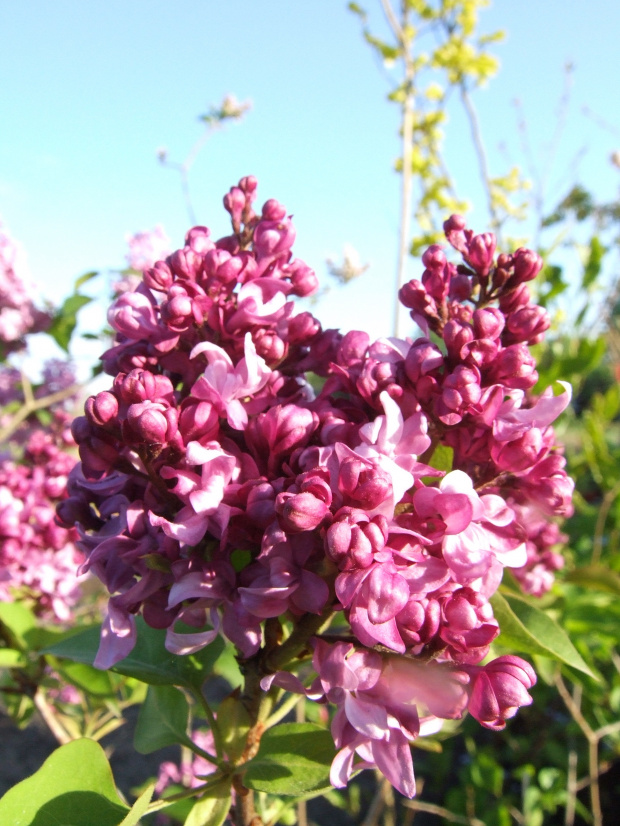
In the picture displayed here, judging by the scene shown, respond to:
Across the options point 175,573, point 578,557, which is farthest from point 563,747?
point 175,573

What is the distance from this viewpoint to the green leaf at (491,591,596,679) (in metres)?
0.80

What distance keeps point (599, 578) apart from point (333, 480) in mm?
Result: 998

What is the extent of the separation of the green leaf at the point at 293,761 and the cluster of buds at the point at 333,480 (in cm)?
6

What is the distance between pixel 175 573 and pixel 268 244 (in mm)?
463

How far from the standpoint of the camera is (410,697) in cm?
67

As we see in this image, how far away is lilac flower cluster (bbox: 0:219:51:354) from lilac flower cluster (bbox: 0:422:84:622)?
1086mm

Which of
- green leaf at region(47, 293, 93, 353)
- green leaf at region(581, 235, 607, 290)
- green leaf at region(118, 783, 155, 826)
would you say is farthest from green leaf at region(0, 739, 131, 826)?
green leaf at region(581, 235, 607, 290)

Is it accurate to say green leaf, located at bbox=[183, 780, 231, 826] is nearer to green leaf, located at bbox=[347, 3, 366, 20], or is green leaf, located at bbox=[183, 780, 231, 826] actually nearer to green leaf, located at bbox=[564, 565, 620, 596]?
green leaf, located at bbox=[564, 565, 620, 596]

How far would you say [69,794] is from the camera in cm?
78

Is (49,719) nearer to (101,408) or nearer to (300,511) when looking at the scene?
(101,408)

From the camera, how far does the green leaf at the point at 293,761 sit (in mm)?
776

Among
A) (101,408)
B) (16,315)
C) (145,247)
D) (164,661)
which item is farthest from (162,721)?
(145,247)

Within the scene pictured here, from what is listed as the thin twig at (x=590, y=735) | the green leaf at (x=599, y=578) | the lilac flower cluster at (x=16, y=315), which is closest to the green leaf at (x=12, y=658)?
the green leaf at (x=599, y=578)

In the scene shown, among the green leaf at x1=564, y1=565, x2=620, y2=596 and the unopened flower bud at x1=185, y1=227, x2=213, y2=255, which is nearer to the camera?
the unopened flower bud at x1=185, y1=227, x2=213, y2=255
